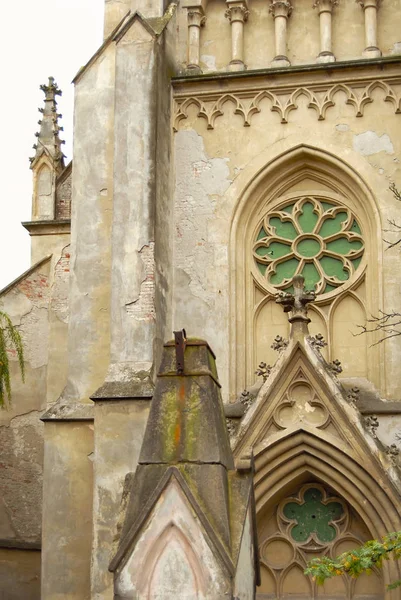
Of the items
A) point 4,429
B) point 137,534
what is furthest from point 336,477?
point 4,429

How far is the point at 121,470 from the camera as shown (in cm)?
1316

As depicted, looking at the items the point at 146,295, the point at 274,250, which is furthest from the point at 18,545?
the point at 274,250

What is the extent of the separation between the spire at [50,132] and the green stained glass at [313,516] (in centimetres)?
881

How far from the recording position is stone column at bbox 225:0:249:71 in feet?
51.5

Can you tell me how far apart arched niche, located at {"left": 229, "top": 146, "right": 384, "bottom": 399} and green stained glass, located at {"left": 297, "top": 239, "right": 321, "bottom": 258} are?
24.5 inches

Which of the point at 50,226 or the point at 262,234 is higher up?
the point at 50,226

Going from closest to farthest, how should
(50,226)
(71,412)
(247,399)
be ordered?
(247,399)
(71,412)
(50,226)

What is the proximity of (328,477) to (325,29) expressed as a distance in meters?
6.66

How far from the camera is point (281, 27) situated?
1574cm

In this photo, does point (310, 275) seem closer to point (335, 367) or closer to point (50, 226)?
point (335, 367)

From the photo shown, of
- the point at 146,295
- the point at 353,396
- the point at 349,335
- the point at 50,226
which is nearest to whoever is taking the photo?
the point at 353,396

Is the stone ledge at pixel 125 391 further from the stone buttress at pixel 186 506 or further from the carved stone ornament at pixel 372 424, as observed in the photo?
the stone buttress at pixel 186 506

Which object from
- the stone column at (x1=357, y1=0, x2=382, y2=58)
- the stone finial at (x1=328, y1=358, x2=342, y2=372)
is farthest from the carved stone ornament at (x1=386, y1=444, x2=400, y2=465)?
the stone column at (x1=357, y1=0, x2=382, y2=58)

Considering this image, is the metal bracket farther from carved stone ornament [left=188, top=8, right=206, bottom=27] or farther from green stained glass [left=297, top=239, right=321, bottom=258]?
carved stone ornament [left=188, top=8, right=206, bottom=27]
